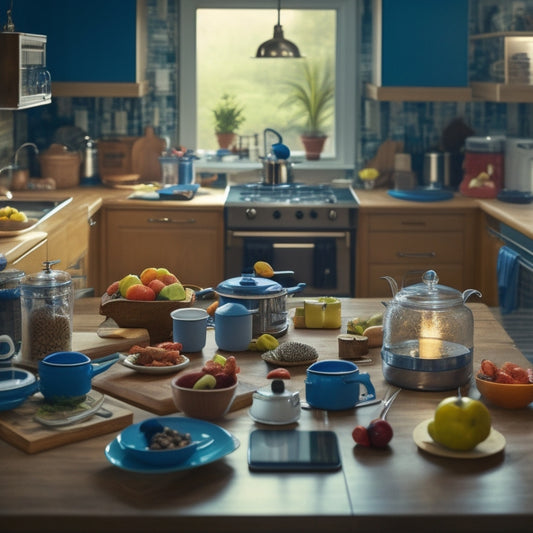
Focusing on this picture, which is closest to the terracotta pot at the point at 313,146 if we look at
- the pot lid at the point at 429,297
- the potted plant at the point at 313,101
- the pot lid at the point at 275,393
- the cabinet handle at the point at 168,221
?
the potted plant at the point at 313,101

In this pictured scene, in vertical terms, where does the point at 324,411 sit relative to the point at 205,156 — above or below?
below

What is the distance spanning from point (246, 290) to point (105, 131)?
153 inches

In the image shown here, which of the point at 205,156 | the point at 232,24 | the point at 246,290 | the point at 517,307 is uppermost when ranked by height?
the point at 232,24

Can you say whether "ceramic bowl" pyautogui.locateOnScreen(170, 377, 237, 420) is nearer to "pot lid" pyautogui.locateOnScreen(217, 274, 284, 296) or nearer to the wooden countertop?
"pot lid" pyautogui.locateOnScreen(217, 274, 284, 296)

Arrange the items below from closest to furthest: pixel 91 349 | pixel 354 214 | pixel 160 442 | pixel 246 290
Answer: pixel 160 442 → pixel 91 349 → pixel 246 290 → pixel 354 214

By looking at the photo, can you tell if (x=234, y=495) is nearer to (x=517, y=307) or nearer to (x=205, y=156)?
(x=517, y=307)

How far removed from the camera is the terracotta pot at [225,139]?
266 inches

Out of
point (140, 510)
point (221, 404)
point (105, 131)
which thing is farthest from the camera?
point (105, 131)

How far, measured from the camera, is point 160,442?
2033 millimetres

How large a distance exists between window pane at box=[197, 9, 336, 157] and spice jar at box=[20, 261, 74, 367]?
4.29 m

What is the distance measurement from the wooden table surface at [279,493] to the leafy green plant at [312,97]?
15.4 feet

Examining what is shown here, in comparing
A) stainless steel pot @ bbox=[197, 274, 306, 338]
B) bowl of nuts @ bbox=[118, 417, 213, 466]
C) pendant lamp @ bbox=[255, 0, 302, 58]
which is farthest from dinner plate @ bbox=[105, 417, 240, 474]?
pendant lamp @ bbox=[255, 0, 302, 58]

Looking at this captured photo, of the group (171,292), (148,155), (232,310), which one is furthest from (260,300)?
(148,155)

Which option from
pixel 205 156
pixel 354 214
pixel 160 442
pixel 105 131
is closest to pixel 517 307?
pixel 354 214
